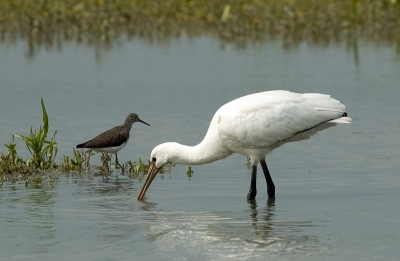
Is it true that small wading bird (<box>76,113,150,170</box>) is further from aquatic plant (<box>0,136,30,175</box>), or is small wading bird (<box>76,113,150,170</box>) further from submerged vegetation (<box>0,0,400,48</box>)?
submerged vegetation (<box>0,0,400,48</box>)

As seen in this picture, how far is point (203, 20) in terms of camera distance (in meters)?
29.2

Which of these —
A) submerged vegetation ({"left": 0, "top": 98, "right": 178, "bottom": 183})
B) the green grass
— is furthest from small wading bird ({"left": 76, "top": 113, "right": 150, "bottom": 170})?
the green grass

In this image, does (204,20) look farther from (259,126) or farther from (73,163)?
(259,126)

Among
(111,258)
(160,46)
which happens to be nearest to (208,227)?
(111,258)

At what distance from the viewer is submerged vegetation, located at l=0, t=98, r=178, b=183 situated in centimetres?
1081

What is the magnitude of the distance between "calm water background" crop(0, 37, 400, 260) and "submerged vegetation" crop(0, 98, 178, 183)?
259 mm

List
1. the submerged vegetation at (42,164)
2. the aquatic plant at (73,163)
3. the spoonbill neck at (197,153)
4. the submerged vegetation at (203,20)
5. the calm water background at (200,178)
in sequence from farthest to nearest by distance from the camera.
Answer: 1. the submerged vegetation at (203,20)
2. the aquatic plant at (73,163)
3. the submerged vegetation at (42,164)
4. the spoonbill neck at (197,153)
5. the calm water background at (200,178)

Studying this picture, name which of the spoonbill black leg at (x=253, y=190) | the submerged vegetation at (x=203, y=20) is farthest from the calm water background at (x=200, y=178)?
the submerged vegetation at (x=203, y=20)

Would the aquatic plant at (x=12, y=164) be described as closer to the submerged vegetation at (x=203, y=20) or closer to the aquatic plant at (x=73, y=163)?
the aquatic plant at (x=73, y=163)

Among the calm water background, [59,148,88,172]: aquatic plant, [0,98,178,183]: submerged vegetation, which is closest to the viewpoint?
the calm water background

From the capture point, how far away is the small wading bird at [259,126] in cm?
951

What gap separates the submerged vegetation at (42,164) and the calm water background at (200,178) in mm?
259

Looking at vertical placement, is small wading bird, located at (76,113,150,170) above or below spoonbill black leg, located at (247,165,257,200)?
above

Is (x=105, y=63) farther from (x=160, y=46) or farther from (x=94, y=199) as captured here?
(x=94, y=199)
